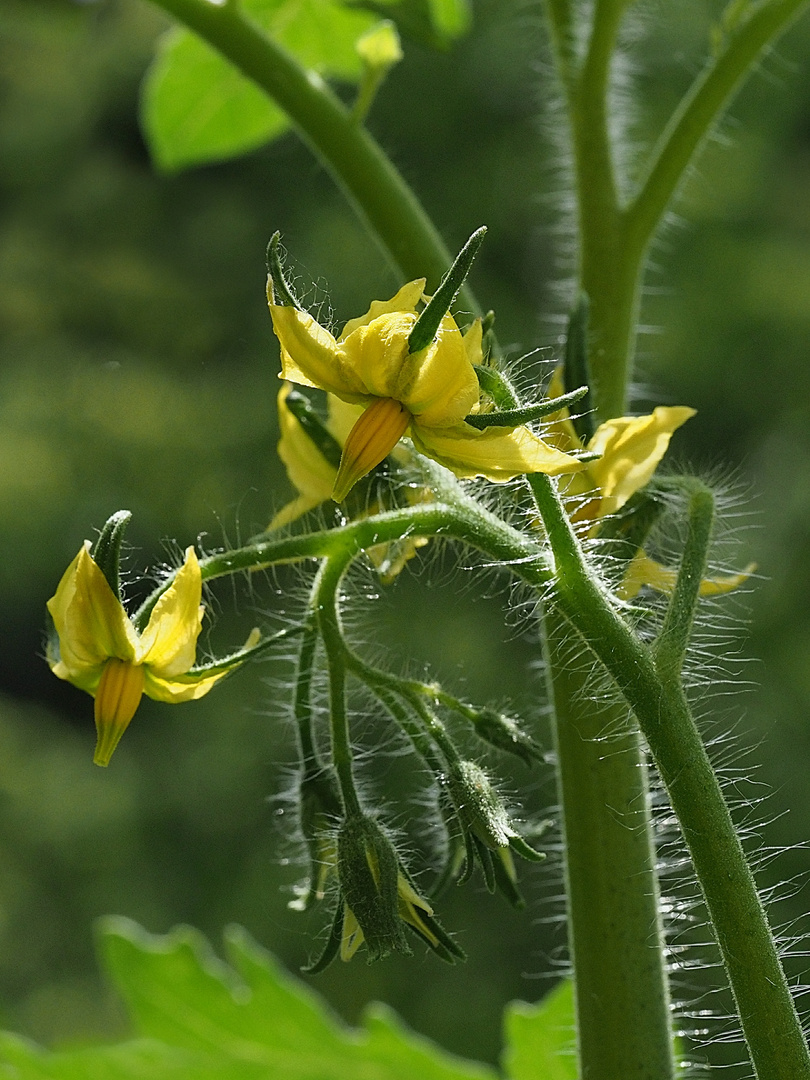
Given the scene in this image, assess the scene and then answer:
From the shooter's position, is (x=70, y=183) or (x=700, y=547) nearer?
(x=700, y=547)

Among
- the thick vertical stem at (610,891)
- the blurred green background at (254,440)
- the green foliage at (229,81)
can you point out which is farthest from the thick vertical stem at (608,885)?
the blurred green background at (254,440)

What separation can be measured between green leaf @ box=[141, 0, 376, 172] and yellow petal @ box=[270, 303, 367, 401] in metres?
0.66

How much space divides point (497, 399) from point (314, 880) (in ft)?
0.88

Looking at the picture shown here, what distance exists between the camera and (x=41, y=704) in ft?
25.7

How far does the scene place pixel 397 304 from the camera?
482 mm

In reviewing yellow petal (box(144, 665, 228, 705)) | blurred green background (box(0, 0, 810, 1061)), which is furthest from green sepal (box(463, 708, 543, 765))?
Result: blurred green background (box(0, 0, 810, 1061))

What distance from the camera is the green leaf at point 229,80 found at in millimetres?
1086

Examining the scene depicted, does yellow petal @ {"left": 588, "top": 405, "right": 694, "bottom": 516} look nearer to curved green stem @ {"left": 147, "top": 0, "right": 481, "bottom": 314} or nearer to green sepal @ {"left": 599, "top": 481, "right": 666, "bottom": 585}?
green sepal @ {"left": 599, "top": 481, "right": 666, "bottom": 585}

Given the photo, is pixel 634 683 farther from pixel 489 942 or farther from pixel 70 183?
pixel 70 183

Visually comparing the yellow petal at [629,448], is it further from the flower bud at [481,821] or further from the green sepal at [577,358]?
the flower bud at [481,821]

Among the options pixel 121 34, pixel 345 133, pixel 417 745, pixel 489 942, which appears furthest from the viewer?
pixel 121 34

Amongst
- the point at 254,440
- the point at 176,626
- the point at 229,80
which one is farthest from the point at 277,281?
the point at 254,440

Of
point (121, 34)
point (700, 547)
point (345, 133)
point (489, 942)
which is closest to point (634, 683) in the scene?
point (700, 547)

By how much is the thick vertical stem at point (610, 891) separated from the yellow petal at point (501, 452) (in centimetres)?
15
